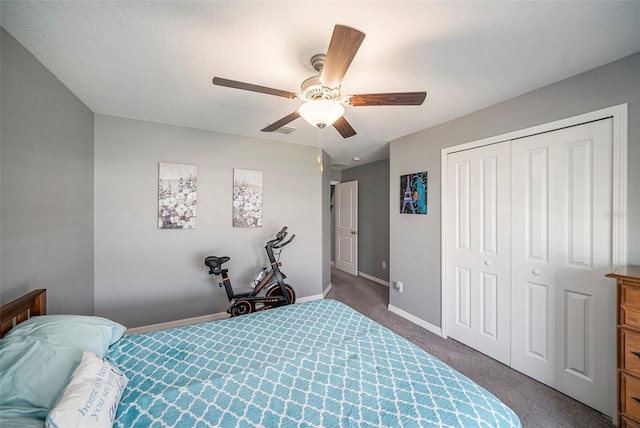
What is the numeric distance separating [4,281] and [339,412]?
1.99 m

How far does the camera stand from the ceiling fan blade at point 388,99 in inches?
58.1

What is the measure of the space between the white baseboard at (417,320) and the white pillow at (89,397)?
2.91 metres

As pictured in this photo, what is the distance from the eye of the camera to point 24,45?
149cm

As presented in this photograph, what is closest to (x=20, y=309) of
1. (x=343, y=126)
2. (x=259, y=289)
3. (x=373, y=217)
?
(x=259, y=289)

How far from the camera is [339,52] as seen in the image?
1.14m

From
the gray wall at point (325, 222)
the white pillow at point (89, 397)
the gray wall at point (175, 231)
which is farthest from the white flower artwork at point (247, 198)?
the white pillow at point (89, 397)

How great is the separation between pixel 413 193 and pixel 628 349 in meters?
2.08

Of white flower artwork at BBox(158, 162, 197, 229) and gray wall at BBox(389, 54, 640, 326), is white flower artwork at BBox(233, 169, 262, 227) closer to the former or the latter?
white flower artwork at BBox(158, 162, 197, 229)

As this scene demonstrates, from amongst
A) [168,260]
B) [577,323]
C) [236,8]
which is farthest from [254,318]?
[577,323]

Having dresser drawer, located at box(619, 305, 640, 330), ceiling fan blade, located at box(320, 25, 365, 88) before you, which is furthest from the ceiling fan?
dresser drawer, located at box(619, 305, 640, 330)

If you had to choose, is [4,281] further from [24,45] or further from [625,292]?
[625,292]

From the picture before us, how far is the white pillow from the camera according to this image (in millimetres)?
785

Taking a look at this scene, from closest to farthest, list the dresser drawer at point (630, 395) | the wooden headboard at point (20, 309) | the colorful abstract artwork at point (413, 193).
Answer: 1. the wooden headboard at point (20, 309)
2. the dresser drawer at point (630, 395)
3. the colorful abstract artwork at point (413, 193)

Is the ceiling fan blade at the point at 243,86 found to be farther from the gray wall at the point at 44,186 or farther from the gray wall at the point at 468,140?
the gray wall at the point at 468,140
